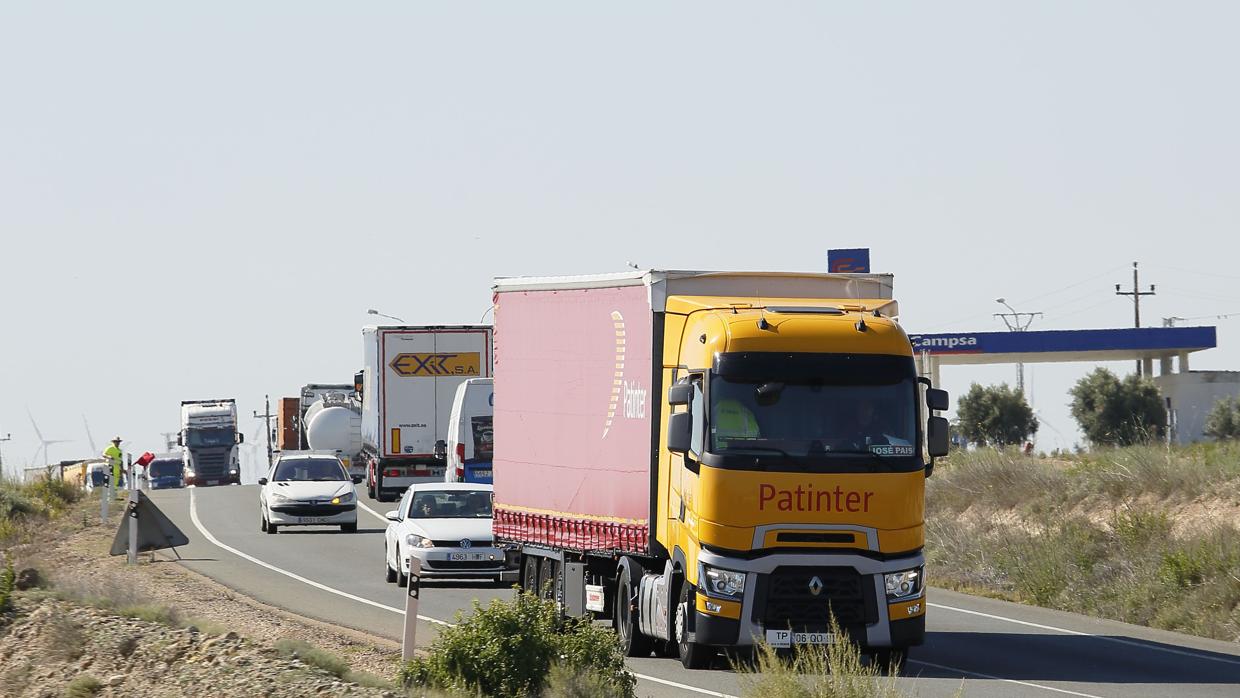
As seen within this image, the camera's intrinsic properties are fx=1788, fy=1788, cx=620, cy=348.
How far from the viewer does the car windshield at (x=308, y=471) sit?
125ft

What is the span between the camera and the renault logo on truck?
44.6 metres

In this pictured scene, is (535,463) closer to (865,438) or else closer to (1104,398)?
(865,438)

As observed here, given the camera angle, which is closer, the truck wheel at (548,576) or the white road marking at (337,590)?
the white road marking at (337,590)

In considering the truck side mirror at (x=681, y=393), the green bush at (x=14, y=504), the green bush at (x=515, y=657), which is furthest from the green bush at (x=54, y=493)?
the green bush at (x=515, y=657)

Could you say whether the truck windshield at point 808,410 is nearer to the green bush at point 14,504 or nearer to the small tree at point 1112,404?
the green bush at point 14,504

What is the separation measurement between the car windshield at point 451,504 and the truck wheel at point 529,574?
18.6 ft

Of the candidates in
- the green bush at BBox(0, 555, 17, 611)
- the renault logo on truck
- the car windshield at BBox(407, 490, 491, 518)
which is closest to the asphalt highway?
the car windshield at BBox(407, 490, 491, 518)

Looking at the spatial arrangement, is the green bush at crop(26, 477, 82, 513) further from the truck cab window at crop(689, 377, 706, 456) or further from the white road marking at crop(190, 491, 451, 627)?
the truck cab window at crop(689, 377, 706, 456)

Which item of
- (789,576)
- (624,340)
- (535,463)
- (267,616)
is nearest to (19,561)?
(267,616)

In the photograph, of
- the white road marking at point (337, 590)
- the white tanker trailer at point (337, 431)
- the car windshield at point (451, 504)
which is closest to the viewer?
the white road marking at point (337, 590)

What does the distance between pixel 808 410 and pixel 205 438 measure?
6710 cm

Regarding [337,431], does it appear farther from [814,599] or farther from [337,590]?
[814,599]

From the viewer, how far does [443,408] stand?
45.4 meters

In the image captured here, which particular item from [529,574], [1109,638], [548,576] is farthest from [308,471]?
[1109,638]
